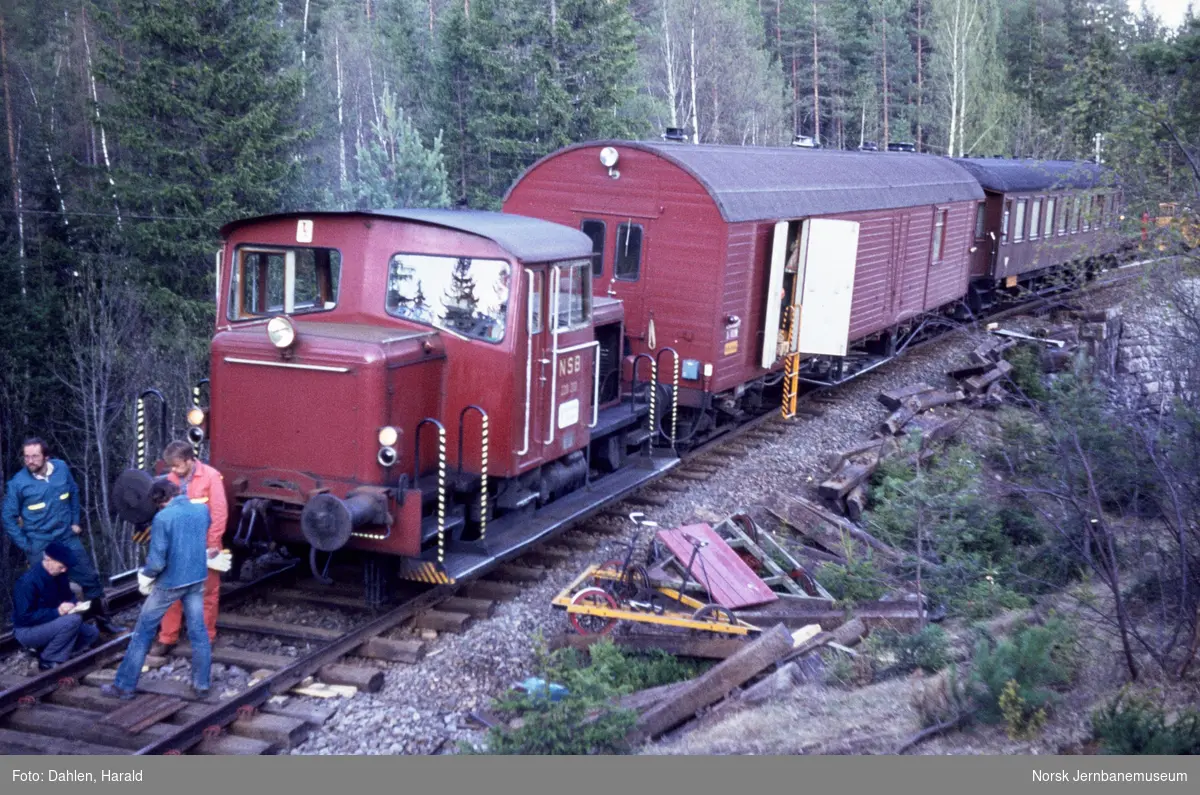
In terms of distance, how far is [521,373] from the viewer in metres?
8.66

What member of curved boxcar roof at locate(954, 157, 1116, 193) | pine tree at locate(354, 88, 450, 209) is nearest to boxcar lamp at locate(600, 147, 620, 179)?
pine tree at locate(354, 88, 450, 209)

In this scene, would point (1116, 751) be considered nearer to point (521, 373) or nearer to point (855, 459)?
point (521, 373)

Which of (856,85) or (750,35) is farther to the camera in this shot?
(856,85)

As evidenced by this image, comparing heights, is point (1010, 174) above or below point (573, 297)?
above

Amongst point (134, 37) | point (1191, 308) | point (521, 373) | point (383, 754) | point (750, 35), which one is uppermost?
point (750, 35)

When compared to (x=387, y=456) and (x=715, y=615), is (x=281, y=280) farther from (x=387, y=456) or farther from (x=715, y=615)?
(x=715, y=615)

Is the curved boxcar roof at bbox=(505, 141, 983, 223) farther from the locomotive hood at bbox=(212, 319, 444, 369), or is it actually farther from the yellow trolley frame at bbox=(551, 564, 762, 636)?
the yellow trolley frame at bbox=(551, 564, 762, 636)

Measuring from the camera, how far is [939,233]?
2012 cm

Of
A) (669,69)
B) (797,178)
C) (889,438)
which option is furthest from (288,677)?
(669,69)

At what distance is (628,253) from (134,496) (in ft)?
21.4

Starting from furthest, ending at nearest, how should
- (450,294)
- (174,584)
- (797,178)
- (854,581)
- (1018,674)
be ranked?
(797,178)
(854,581)
(450,294)
(174,584)
(1018,674)

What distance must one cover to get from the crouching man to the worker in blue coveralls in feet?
0.58

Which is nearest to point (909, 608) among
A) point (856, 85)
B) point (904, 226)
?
point (904, 226)

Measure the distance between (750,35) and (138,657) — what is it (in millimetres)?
38522
